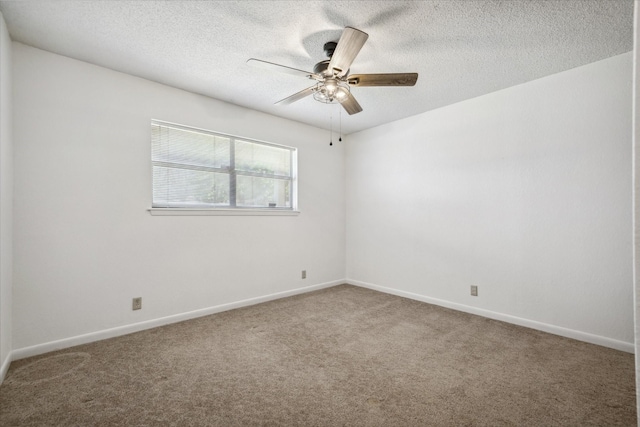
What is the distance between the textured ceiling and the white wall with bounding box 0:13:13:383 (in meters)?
0.28

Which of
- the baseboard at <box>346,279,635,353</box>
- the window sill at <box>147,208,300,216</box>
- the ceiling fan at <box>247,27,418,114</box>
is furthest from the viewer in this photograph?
the window sill at <box>147,208,300,216</box>

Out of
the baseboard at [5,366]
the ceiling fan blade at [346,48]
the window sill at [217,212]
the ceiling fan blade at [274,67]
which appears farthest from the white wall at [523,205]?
the baseboard at [5,366]

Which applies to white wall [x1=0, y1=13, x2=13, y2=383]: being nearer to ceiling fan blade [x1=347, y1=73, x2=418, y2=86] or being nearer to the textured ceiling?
the textured ceiling

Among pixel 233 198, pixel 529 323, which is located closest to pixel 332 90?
pixel 233 198

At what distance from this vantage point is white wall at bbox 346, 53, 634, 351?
8.02ft

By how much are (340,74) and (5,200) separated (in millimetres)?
2535

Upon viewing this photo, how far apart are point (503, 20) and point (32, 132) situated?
11.9ft

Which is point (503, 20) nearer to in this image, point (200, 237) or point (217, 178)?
point (217, 178)

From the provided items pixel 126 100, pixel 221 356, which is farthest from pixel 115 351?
pixel 126 100

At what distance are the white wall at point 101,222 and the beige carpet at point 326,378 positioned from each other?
333 millimetres

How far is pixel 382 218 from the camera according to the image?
426cm

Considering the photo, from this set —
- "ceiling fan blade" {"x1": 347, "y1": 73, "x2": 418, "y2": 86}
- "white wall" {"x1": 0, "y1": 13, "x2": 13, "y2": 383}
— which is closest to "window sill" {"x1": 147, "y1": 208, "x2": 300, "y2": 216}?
"white wall" {"x1": 0, "y1": 13, "x2": 13, "y2": 383}

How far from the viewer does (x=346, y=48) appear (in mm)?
1817

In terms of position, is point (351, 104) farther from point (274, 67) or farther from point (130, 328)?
point (130, 328)
